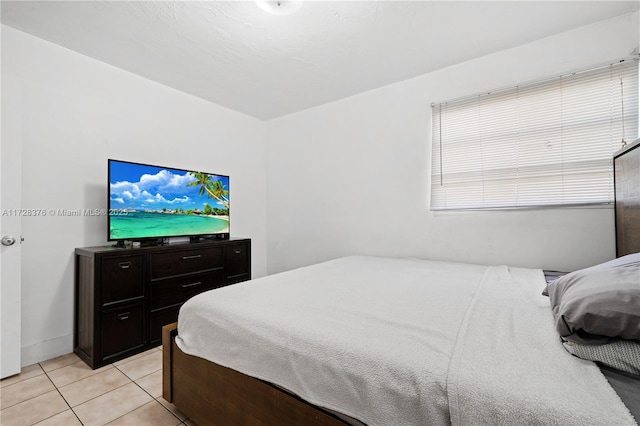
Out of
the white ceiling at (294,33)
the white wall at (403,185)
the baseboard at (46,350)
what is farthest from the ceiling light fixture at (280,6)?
the baseboard at (46,350)

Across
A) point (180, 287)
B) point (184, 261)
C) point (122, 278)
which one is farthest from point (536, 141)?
point (122, 278)

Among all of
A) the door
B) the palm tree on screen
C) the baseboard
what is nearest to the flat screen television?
the palm tree on screen

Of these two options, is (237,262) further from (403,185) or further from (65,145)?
(403,185)

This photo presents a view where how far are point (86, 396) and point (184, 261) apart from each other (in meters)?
1.20

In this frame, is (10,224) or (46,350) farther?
(46,350)

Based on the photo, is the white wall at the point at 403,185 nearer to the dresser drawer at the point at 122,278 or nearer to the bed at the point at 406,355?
the bed at the point at 406,355

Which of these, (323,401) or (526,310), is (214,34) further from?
(526,310)

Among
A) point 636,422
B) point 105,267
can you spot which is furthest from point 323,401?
point 105,267

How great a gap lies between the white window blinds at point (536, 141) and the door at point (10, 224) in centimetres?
349

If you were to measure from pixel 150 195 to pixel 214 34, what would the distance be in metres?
1.53

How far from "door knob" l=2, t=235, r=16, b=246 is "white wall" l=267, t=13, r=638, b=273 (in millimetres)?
2659

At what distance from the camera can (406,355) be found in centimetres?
92

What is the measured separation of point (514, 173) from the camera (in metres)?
2.56

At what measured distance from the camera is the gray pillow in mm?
823
